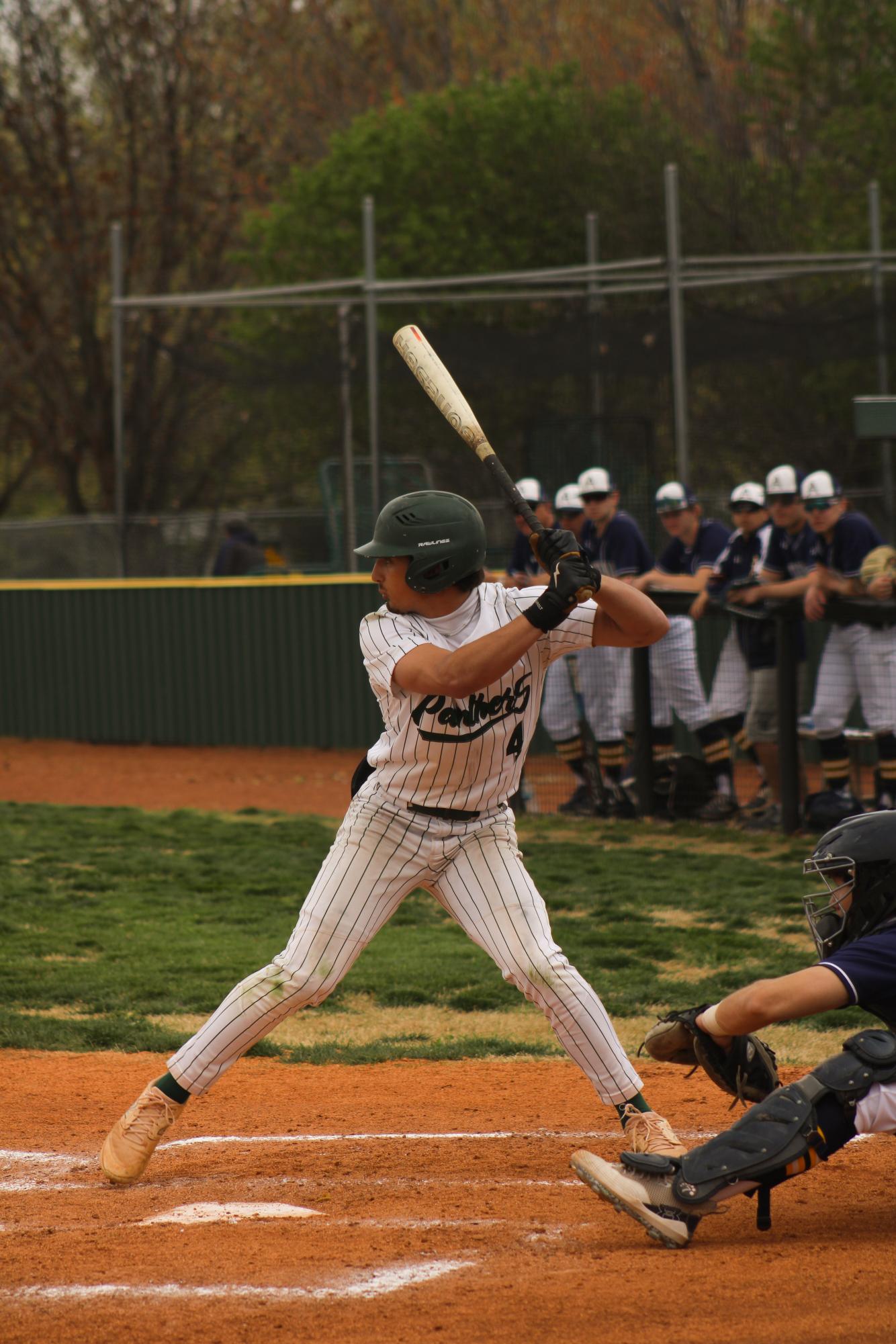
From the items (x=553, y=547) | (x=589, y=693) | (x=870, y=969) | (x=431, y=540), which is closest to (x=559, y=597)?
(x=553, y=547)

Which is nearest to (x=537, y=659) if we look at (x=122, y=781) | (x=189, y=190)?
(x=122, y=781)

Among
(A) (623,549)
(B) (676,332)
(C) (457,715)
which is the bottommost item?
(C) (457,715)

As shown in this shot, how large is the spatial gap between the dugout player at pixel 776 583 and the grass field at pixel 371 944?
1.81ft

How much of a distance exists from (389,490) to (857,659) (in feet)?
22.2

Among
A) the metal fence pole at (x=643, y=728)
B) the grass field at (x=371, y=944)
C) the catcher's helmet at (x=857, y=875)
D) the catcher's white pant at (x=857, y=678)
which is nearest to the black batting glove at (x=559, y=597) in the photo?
the catcher's helmet at (x=857, y=875)

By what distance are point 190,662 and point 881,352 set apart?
265 inches

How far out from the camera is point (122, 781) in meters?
12.9

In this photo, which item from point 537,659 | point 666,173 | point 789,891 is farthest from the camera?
point 666,173

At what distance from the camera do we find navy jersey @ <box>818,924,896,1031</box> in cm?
347

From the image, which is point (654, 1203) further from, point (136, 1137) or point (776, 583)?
point (776, 583)

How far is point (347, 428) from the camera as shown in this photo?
1305 centimetres

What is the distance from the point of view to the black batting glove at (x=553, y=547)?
370cm

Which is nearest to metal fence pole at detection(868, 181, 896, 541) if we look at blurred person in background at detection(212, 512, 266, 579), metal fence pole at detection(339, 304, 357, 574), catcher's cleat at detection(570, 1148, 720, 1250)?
metal fence pole at detection(339, 304, 357, 574)

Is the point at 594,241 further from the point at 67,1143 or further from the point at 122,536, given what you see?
the point at 67,1143
